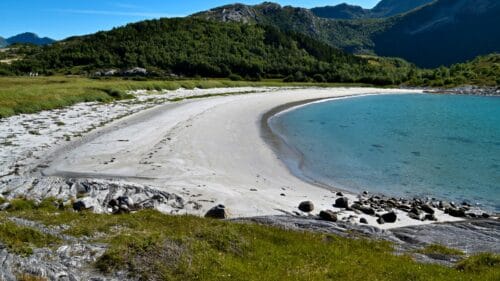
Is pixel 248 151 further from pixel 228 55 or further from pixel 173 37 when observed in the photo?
pixel 173 37

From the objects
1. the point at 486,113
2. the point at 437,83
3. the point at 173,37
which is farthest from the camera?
the point at 173,37

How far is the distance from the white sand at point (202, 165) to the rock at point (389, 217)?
36 cm

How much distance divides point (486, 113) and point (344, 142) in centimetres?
4736

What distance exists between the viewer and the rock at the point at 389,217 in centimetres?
2011

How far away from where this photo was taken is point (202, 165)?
29.6 meters

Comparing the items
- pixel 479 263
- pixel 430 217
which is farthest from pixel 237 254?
pixel 430 217

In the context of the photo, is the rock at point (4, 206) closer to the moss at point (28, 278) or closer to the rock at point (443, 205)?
the moss at point (28, 278)

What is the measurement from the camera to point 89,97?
210 ft

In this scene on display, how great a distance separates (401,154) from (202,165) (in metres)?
19.0

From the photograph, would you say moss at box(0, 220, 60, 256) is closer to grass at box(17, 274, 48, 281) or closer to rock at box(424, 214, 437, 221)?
grass at box(17, 274, 48, 281)

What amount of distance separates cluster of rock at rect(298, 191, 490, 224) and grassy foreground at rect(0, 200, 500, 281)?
506 centimetres

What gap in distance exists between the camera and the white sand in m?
22.2

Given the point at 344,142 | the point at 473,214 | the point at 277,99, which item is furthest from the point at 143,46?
the point at 473,214

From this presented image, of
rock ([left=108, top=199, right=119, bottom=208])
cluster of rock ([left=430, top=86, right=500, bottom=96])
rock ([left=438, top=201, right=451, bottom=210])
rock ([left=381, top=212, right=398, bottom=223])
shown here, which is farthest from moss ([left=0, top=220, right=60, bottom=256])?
cluster of rock ([left=430, top=86, right=500, bottom=96])
